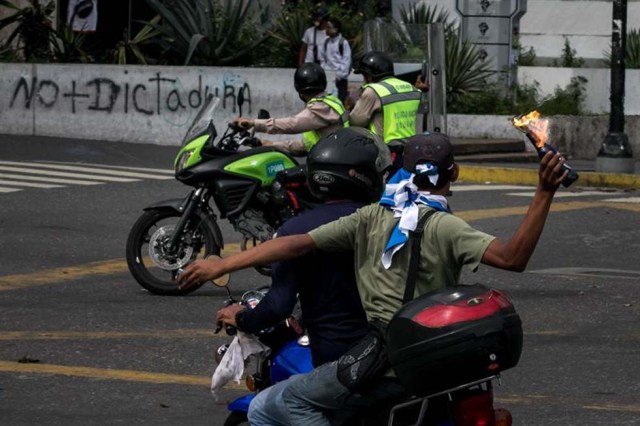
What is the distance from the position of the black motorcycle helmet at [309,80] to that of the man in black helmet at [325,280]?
6142 millimetres

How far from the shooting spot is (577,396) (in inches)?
315

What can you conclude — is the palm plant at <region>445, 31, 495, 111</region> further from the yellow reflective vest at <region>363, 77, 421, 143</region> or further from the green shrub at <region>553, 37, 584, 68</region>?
the yellow reflective vest at <region>363, 77, 421, 143</region>

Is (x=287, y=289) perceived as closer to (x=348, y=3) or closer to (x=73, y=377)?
(x=73, y=377)

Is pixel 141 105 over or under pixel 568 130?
over

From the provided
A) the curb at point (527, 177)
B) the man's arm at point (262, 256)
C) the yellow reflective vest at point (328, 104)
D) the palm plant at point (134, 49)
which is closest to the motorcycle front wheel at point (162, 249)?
the yellow reflective vest at point (328, 104)

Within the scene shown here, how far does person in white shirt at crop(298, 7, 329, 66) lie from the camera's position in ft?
→ 74.6

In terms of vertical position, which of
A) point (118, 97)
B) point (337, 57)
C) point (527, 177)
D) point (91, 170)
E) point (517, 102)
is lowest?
point (527, 177)

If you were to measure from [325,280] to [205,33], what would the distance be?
18758 mm

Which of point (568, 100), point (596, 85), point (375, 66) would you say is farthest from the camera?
point (596, 85)

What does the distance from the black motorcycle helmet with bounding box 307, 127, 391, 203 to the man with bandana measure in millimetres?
185

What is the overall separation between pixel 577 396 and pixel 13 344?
11.0ft

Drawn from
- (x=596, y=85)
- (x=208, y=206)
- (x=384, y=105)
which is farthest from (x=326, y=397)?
(x=596, y=85)

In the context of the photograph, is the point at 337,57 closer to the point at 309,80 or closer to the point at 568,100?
the point at 568,100

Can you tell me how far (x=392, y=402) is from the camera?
200 inches
